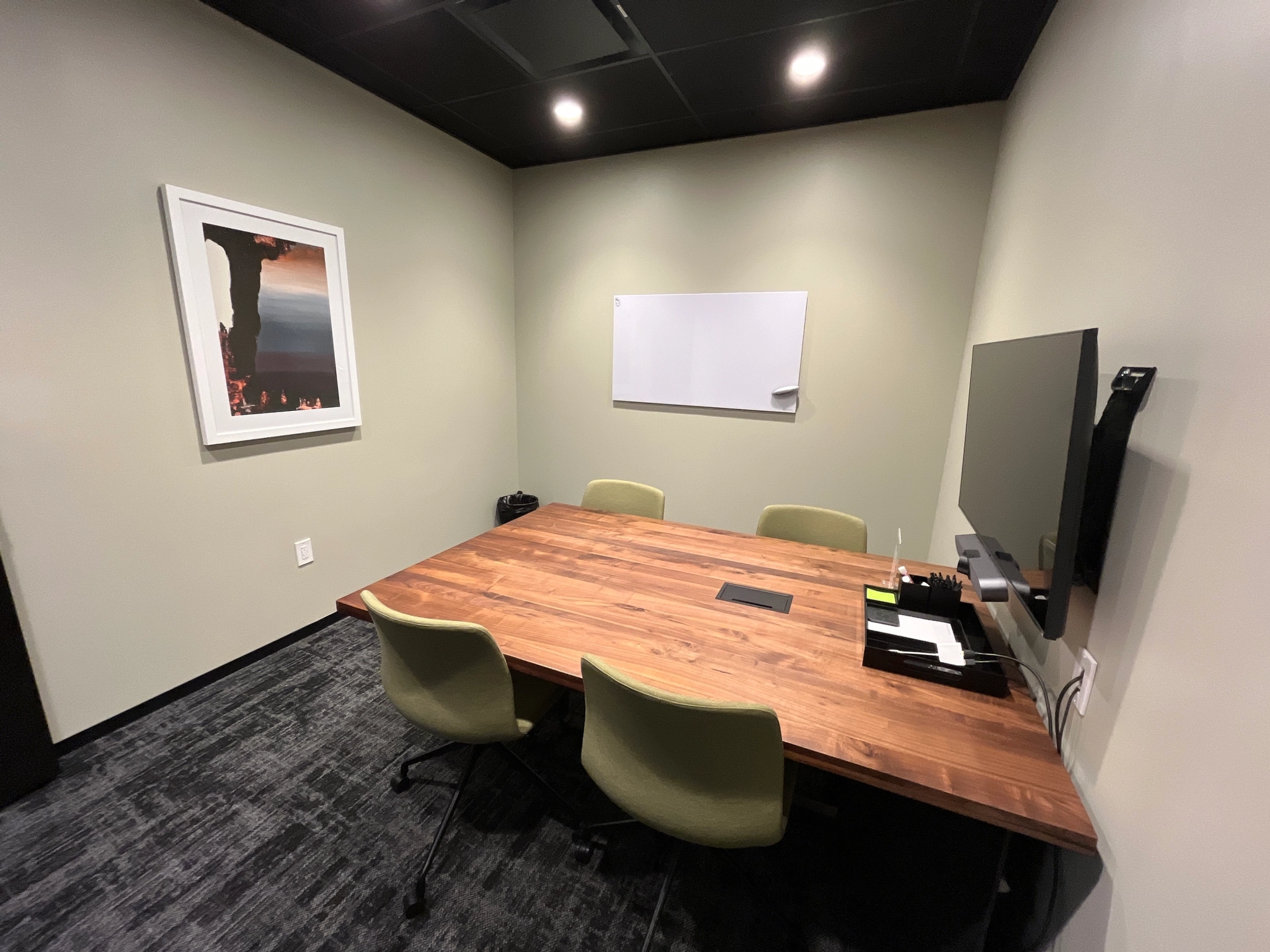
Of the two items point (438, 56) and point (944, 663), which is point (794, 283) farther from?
point (944, 663)

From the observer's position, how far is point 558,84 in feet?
7.63

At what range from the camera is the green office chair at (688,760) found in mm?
908

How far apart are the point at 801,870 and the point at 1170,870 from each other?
1000 millimetres

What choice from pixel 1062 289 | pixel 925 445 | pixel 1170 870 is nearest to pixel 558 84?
pixel 1062 289

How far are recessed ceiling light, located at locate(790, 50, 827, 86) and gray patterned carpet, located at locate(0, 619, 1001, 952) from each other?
2.83m

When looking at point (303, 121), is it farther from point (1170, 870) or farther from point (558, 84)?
point (1170, 870)

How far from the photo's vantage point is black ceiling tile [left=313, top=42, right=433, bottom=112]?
7.15 ft

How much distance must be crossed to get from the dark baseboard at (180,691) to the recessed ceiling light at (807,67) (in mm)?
3578

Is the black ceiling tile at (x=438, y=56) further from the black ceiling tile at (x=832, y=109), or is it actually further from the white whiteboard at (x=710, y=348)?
the white whiteboard at (x=710, y=348)

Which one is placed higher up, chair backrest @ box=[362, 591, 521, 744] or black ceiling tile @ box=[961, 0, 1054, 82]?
black ceiling tile @ box=[961, 0, 1054, 82]

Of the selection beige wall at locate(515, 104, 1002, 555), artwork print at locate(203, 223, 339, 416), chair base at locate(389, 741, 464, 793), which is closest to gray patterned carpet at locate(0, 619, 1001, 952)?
chair base at locate(389, 741, 464, 793)

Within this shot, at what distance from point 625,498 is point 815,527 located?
948 mm

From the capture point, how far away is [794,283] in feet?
9.36

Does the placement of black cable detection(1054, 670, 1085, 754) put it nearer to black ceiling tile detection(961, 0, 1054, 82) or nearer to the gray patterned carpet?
the gray patterned carpet
